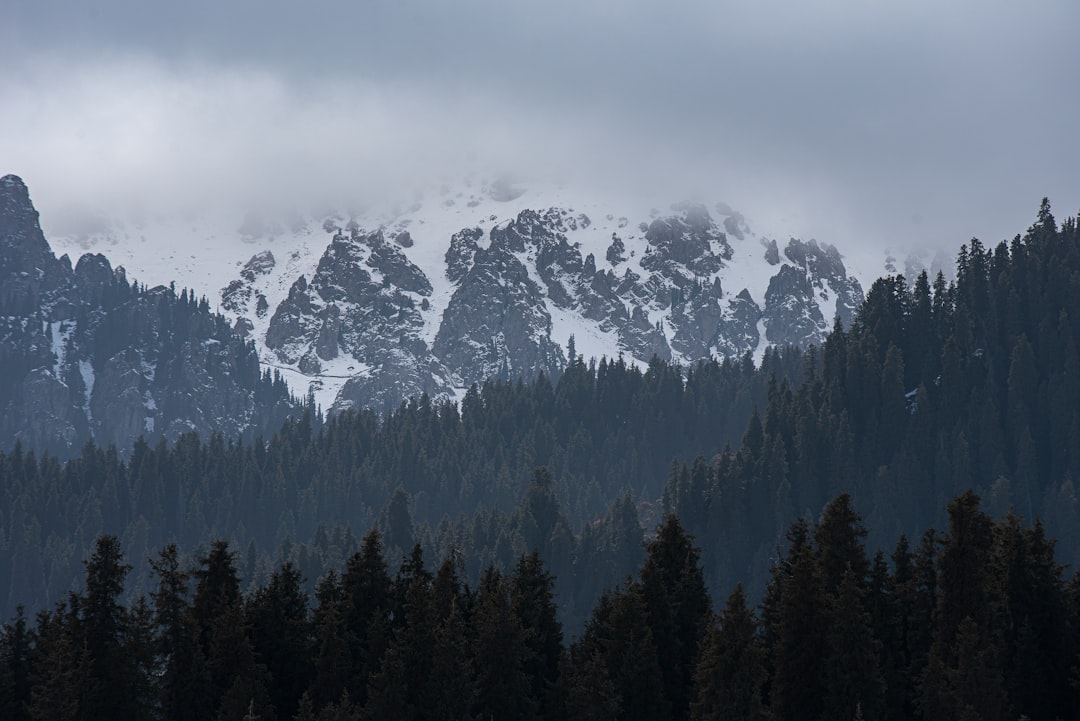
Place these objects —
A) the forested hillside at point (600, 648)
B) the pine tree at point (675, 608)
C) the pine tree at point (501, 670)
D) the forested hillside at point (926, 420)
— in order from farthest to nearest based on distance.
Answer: the forested hillside at point (926, 420), the pine tree at point (675, 608), the pine tree at point (501, 670), the forested hillside at point (600, 648)

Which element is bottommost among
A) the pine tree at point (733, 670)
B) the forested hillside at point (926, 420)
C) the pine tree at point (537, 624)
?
the pine tree at point (733, 670)

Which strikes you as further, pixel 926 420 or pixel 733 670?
pixel 926 420

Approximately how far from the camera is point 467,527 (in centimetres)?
18925

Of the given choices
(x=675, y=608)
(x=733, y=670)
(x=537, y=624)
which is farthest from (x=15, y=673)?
(x=733, y=670)

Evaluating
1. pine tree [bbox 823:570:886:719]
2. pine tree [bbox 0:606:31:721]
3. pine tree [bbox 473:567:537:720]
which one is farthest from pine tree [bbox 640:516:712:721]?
pine tree [bbox 0:606:31:721]

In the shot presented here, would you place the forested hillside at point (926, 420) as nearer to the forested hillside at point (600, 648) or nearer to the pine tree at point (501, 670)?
the forested hillside at point (600, 648)

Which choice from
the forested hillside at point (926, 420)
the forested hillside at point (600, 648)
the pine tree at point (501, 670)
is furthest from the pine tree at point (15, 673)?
the forested hillside at point (926, 420)

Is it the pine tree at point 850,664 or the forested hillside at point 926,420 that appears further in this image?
the forested hillside at point 926,420

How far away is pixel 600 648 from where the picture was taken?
247 ft

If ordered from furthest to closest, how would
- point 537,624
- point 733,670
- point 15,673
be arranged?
point 537,624 < point 15,673 < point 733,670

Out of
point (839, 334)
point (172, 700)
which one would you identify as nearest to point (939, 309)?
point (839, 334)

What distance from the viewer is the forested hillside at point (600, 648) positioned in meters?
61.1

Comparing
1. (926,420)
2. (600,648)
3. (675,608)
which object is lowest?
(600,648)

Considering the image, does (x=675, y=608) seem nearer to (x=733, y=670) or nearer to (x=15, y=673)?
(x=733, y=670)
